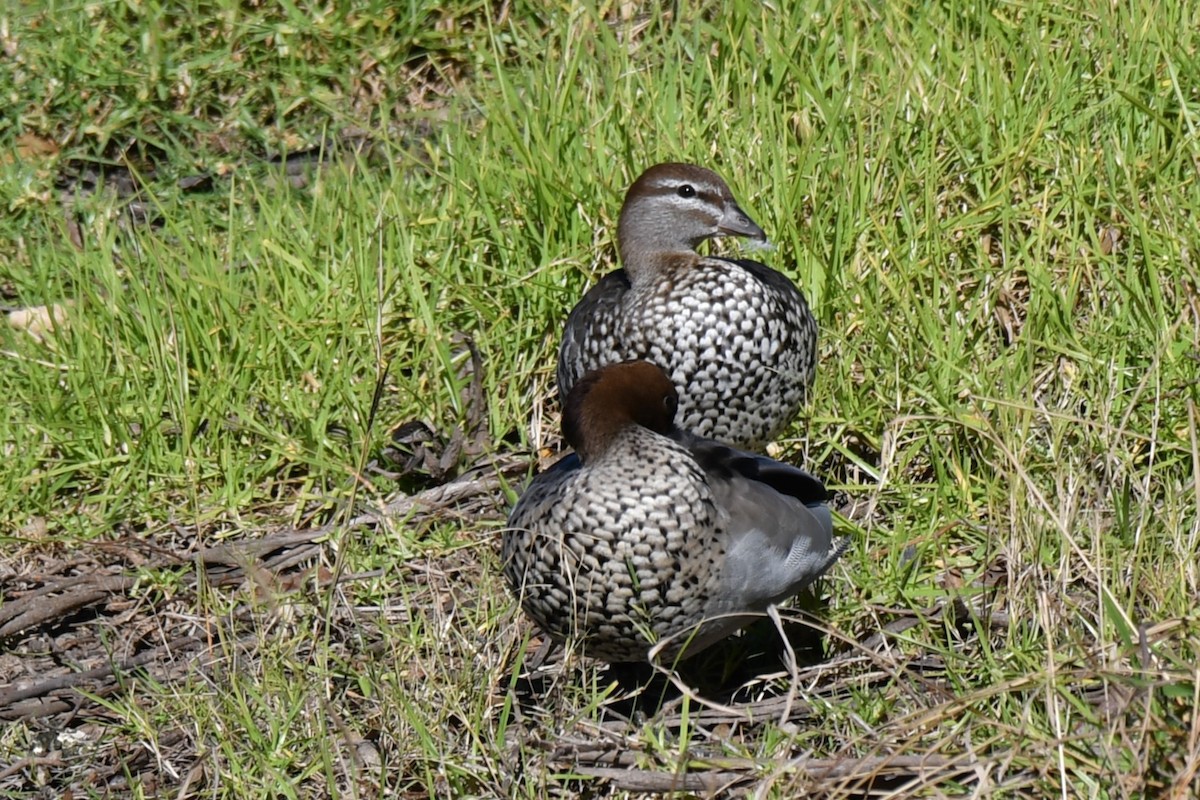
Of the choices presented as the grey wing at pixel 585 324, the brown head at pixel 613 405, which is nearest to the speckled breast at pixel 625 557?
the brown head at pixel 613 405

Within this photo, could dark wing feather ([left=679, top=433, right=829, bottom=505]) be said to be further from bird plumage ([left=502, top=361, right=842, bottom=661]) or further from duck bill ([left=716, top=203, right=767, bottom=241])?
duck bill ([left=716, top=203, right=767, bottom=241])

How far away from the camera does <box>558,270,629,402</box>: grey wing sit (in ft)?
14.5

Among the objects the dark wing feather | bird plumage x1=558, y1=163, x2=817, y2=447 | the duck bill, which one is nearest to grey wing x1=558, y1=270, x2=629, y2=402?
bird plumage x1=558, y1=163, x2=817, y2=447

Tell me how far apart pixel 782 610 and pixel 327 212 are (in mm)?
2297

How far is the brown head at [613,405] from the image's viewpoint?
372 cm

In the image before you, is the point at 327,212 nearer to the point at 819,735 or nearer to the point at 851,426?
the point at 851,426

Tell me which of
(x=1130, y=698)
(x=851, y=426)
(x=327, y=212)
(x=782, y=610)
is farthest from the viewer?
(x=327, y=212)

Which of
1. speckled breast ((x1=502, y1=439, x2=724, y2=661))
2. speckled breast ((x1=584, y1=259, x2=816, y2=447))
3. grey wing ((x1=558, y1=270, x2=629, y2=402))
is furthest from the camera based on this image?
grey wing ((x1=558, y1=270, x2=629, y2=402))

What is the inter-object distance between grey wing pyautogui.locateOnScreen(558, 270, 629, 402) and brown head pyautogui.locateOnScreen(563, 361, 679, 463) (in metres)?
0.43

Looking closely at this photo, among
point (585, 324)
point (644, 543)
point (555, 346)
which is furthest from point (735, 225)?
point (644, 543)

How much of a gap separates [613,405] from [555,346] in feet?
4.00

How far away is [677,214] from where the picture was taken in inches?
178

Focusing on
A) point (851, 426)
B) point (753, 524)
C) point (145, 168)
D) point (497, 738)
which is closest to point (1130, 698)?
point (753, 524)

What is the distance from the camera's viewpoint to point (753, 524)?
3.62 metres
